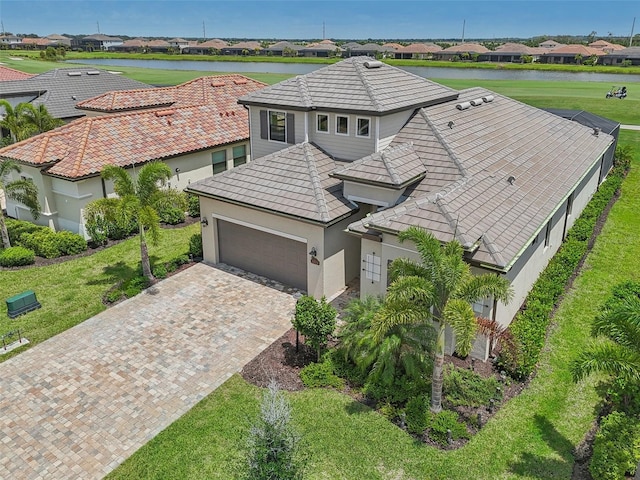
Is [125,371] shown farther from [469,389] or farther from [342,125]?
[342,125]

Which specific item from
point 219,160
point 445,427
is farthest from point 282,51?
point 445,427

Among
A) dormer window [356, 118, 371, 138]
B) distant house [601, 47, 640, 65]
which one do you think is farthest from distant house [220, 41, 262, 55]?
dormer window [356, 118, 371, 138]

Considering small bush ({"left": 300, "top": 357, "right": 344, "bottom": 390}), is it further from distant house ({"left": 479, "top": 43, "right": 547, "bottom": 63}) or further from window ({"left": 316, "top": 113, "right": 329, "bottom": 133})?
distant house ({"left": 479, "top": 43, "right": 547, "bottom": 63})

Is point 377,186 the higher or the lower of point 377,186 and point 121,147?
the higher

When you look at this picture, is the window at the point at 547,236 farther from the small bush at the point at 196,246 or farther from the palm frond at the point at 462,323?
the small bush at the point at 196,246

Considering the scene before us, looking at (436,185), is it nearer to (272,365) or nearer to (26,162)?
(272,365)

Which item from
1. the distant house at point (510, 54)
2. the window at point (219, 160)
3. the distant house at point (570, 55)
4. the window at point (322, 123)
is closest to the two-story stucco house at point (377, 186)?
the window at point (322, 123)
